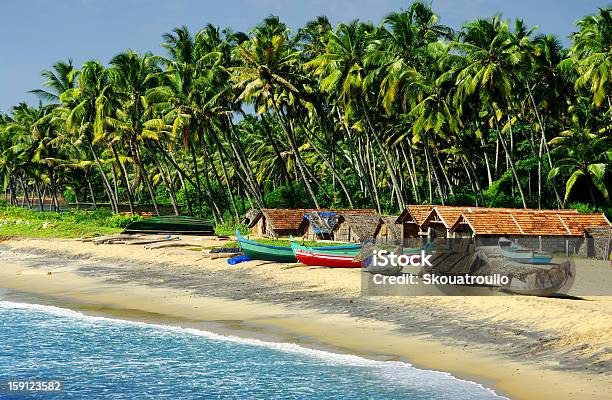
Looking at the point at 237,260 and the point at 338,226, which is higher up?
the point at 338,226

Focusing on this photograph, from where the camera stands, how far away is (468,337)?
18.9 metres

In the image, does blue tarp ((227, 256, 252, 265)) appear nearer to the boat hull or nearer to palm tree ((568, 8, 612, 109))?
the boat hull

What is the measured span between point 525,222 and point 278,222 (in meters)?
15.9

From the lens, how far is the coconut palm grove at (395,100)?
42844 millimetres

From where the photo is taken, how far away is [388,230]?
129ft

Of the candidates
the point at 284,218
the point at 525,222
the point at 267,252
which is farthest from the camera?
the point at 284,218

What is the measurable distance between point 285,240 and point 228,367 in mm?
24135

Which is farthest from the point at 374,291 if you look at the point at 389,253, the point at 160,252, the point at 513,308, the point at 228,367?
the point at 160,252

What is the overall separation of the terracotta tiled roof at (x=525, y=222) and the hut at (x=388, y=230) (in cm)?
470

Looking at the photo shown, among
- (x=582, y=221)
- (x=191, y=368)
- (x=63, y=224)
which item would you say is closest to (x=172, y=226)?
(x=63, y=224)

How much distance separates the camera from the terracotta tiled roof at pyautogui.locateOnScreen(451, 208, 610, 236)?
33.5m

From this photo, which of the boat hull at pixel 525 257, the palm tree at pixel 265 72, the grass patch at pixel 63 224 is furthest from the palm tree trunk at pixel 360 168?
the boat hull at pixel 525 257

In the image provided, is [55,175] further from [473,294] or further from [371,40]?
[473,294]

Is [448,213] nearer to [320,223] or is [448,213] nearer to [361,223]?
[361,223]
